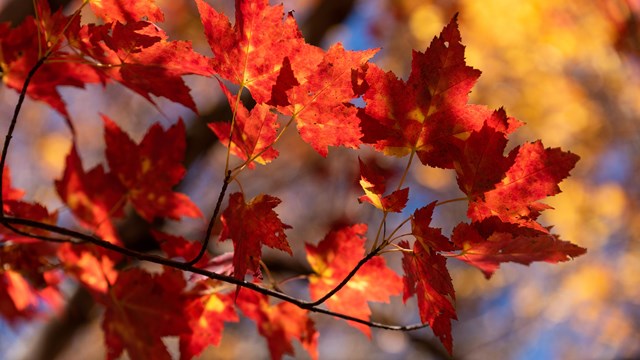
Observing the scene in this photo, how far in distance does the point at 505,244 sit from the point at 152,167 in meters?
0.57

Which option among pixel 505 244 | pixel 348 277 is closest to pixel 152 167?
pixel 348 277

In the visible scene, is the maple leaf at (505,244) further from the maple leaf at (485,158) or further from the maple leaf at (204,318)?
the maple leaf at (204,318)

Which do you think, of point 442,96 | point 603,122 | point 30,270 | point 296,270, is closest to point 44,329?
point 296,270

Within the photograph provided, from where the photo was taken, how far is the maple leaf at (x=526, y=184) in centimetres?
62

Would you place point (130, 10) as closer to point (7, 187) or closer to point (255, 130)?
point (255, 130)

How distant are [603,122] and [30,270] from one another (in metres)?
7.60

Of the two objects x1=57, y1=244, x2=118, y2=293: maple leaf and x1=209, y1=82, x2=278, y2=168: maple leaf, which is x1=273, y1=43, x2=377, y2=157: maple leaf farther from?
x1=57, y1=244, x2=118, y2=293: maple leaf

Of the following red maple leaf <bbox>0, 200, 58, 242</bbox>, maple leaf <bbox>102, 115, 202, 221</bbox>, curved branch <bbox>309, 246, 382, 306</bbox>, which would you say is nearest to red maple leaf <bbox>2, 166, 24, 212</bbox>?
red maple leaf <bbox>0, 200, 58, 242</bbox>

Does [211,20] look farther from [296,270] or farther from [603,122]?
[603,122]

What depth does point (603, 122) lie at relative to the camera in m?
7.22

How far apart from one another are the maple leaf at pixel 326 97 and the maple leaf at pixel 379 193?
40 millimetres

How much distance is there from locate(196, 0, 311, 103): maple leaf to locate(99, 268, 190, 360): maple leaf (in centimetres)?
34

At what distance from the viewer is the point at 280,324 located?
3.00ft

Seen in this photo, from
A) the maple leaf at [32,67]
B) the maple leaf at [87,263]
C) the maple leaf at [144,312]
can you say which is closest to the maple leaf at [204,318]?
the maple leaf at [144,312]
